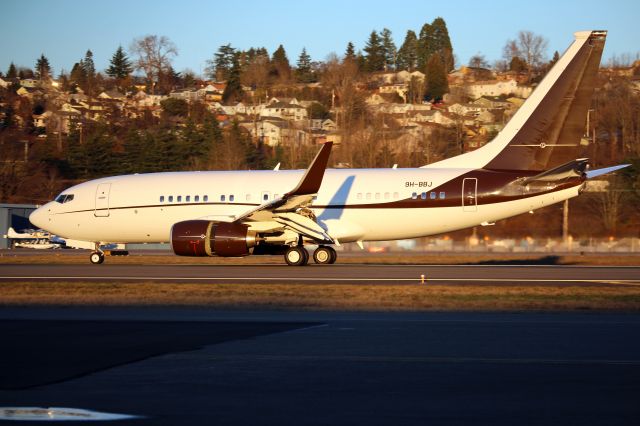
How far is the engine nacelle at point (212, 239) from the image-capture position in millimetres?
26234

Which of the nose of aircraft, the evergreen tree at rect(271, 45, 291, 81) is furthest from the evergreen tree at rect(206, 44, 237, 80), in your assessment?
the nose of aircraft

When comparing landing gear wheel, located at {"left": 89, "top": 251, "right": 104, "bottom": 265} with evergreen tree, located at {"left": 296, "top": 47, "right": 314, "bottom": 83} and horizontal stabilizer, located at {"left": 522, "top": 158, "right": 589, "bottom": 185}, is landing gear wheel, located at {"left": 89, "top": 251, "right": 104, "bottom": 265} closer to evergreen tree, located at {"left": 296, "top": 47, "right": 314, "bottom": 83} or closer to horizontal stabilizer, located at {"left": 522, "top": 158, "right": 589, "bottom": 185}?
horizontal stabilizer, located at {"left": 522, "top": 158, "right": 589, "bottom": 185}

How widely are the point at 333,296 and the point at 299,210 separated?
372 inches

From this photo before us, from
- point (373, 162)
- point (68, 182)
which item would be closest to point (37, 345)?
point (373, 162)

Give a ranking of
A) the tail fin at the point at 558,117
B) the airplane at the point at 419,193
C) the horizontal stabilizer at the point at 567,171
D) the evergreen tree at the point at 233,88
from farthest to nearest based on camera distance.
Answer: the evergreen tree at the point at 233,88 → the tail fin at the point at 558,117 → the airplane at the point at 419,193 → the horizontal stabilizer at the point at 567,171

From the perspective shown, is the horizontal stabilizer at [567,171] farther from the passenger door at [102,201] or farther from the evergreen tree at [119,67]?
Answer: the evergreen tree at [119,67]

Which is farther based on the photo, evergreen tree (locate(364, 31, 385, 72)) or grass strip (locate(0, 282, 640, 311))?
evergreen tree (locate(364, 31, 385, 72))

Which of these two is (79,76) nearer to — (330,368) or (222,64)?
(222,64)

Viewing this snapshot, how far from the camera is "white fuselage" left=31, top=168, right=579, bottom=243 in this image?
2756 centimetres

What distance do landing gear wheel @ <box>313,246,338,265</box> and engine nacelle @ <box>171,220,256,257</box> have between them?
9.80 ft

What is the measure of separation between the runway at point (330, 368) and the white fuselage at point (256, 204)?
13037mm

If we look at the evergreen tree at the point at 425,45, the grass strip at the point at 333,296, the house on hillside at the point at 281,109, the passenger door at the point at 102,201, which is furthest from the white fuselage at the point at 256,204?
the evergreen tree at the point at 425,45

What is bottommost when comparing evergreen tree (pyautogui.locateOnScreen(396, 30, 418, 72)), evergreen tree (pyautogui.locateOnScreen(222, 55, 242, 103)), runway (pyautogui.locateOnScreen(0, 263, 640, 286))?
runway (pyautogui.locateOnScreen(0, 263, 640, 286))

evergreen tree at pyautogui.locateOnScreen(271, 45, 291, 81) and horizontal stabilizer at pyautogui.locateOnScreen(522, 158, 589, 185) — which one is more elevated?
evergreen tree at pyautogui.locateOnScreen(271, 45, 291, 81)
